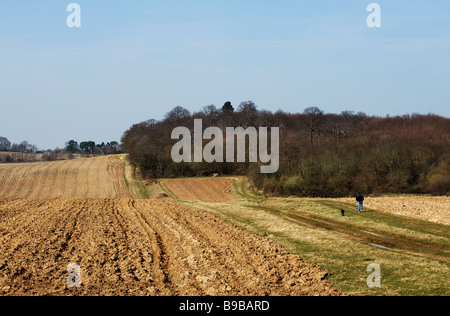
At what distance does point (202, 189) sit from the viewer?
6588 cm

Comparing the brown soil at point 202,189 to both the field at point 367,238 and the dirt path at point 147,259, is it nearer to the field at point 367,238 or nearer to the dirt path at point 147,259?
the field at point 367,238

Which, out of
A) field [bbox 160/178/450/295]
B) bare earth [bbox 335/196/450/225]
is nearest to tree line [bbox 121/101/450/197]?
bare earth [bbox 335/196/450/225]

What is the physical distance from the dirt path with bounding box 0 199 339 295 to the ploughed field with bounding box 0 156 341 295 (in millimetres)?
28

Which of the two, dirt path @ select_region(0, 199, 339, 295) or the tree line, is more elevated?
the tree line

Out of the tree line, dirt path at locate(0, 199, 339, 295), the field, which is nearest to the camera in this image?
dirt path at locate(0, 199, 339, 295)

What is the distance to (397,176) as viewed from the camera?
5509cm

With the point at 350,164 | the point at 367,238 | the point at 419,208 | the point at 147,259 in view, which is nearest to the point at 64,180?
the point at 350,164

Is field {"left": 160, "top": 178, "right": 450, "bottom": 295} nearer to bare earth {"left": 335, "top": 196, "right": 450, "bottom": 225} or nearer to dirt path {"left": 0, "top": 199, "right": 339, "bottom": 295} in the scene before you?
bare earth {"left": 335, "top": 196, "right": 450, "bottom": 225}

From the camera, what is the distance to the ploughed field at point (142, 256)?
43.7ft

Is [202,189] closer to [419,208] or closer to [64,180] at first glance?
[64,180]

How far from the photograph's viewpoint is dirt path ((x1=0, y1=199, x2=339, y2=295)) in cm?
1325

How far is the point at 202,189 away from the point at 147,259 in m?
48.9
